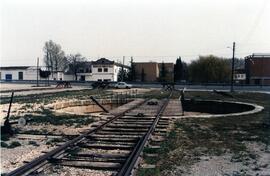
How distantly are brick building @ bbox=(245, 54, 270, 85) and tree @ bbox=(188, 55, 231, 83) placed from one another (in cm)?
599

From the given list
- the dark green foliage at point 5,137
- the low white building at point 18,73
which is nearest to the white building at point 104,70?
the low white building at point 18,73

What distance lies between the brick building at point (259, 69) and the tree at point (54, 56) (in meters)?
66.7

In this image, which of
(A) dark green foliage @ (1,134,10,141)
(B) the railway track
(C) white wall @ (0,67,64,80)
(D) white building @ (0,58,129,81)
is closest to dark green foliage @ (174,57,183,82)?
(D) white building @ (0,58,129,81)

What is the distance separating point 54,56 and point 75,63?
33.5 ft

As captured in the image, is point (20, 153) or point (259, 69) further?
point (259, 69)

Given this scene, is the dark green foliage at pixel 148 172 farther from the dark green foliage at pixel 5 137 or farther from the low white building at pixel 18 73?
the low white building at pixel 18 73

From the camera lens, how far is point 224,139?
11812mm

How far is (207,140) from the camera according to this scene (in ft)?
38.1

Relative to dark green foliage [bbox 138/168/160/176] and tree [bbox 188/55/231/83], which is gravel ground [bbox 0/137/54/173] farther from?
tree [bbox 188/55/231/83]

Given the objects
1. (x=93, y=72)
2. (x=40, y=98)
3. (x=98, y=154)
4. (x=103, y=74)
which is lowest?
(x=40, y=98)

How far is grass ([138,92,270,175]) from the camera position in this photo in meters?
8.83

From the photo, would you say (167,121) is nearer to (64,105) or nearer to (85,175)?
(85,175)

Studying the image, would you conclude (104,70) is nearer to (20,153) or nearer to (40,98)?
(40,98)

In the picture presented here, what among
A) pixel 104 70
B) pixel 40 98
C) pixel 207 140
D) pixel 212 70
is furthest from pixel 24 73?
pixel 207 140
